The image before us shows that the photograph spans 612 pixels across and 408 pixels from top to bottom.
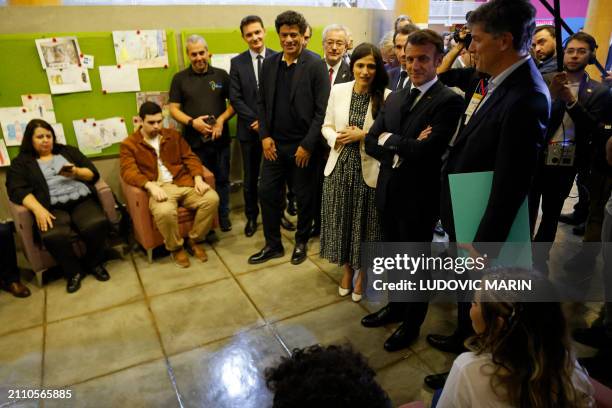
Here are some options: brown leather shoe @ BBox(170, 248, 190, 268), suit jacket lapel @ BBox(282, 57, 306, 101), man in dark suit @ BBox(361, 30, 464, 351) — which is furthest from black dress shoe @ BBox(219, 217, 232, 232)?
man in dark suit @ BBox(361, 30, 464, 351)

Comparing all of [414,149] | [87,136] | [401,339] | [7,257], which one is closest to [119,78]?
[87,136]

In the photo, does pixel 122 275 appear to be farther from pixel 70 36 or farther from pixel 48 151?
pixel 70 36

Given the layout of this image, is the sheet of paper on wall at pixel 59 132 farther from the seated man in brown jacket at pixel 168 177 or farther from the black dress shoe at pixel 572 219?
the black dress shoe at pixel 572 219

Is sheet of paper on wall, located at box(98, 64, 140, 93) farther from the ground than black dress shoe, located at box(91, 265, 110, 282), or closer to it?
farther from the ground

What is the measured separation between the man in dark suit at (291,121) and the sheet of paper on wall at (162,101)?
1080 mm

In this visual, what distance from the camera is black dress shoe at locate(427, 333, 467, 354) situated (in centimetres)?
220

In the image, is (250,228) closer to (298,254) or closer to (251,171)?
(251,171)

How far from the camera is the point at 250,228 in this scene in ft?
12.0

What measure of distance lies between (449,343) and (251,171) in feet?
6.79

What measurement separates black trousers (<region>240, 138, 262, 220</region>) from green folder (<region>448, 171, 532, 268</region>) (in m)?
2.14

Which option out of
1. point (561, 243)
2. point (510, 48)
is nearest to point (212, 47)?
point (510, 48)

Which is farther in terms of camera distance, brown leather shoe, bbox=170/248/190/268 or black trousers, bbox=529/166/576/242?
brown leather shoe, bbox=170/248/190/268

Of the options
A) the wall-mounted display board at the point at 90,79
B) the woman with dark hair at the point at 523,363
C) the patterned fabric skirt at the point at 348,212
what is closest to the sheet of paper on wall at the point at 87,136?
the wall-mounted display board at the point at 90,79

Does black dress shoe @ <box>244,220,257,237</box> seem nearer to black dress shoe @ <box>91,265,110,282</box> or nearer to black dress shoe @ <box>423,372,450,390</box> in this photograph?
black dress shoe @ <box>91,265,110,282</box>
